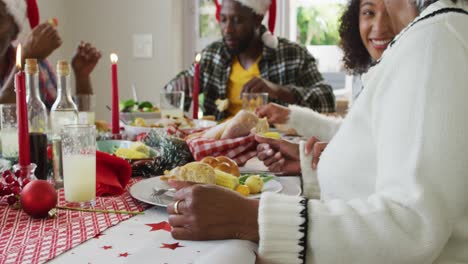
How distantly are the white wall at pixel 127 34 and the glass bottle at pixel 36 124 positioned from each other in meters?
2.31

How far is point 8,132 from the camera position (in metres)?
1.17

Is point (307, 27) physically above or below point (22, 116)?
above

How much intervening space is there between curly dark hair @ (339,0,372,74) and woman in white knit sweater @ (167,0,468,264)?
3.71 feet

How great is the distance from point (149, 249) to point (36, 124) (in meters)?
0.69

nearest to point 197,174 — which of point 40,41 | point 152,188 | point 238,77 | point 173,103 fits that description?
point 152,188

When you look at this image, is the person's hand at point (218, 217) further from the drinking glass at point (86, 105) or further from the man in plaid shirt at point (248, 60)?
the man in plaid shirt at point (248, 60)

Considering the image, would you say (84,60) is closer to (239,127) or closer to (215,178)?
(239,127)

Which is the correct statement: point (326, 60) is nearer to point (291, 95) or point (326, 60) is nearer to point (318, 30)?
point (318, 30)

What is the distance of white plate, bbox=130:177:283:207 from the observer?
2.85 ft

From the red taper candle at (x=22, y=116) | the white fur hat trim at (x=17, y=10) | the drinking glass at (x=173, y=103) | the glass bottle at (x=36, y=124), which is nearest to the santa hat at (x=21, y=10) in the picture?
the white fur hat trim at (x=17, y=10)

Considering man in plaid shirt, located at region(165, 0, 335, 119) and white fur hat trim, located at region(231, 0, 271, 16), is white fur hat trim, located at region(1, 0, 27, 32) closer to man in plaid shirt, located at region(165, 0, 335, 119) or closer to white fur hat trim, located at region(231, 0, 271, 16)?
man in plaid shirt, located at region(165, 0, 335, 119)

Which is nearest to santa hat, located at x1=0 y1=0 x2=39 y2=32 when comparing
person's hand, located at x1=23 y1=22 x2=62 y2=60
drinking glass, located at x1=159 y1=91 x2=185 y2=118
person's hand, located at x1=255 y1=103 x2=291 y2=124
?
person's hand, located at x1=23 y1=22 x2=62 y2=60

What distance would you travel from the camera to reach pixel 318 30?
366 cm

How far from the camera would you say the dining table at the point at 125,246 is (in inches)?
25.1
